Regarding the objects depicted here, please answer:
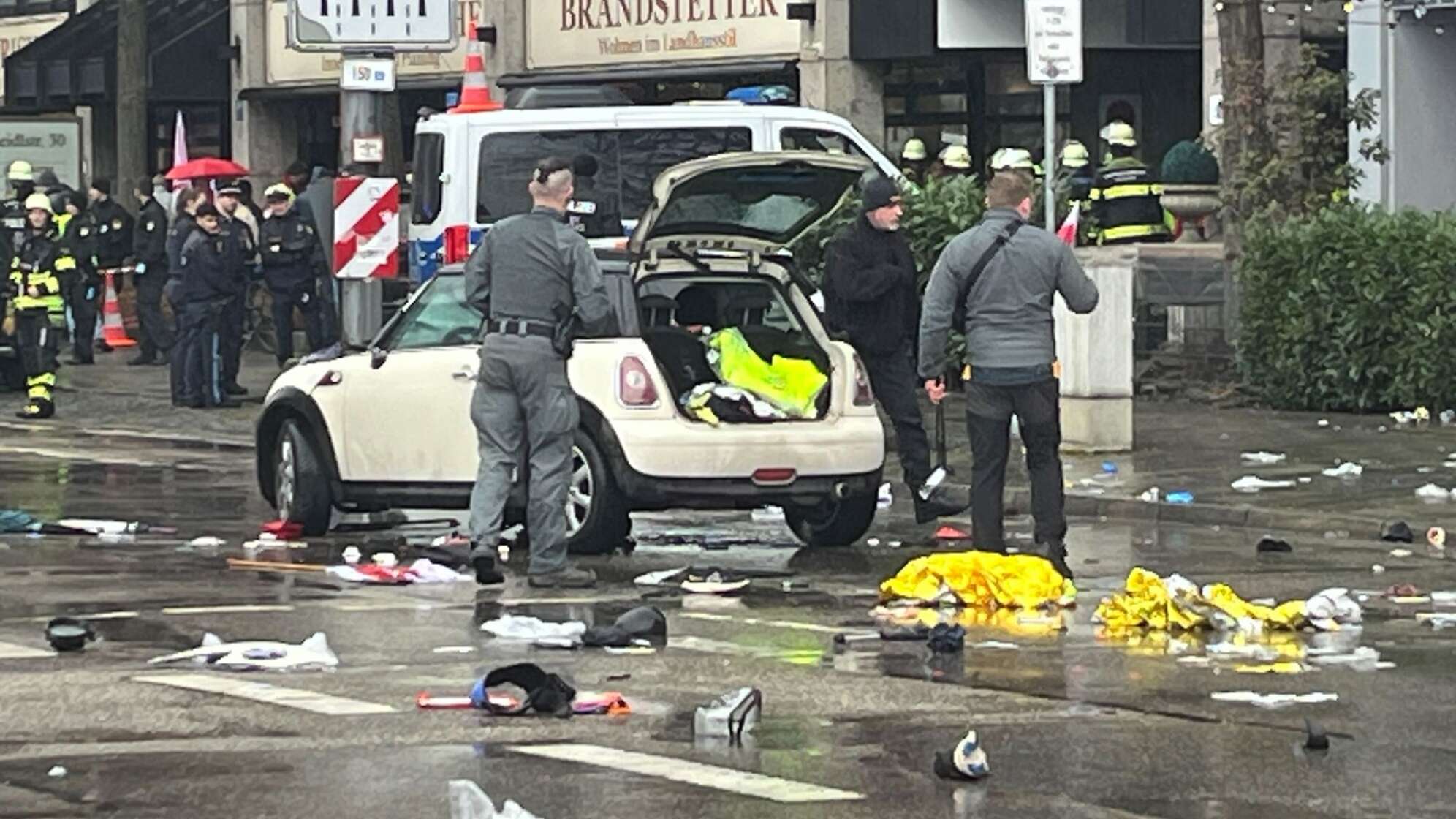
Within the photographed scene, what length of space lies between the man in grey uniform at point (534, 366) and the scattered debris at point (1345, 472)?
574cm

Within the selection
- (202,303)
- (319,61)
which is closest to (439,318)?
(202,303)

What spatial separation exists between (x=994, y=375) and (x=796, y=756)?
16.6 feet

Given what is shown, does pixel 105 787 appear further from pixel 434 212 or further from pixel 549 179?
pixel 434 212

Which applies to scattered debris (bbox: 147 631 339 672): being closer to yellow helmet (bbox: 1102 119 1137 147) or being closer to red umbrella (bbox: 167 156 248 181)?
yellow helmet (bbox: 1102 119 1137 147)

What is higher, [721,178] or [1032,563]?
[721,178]

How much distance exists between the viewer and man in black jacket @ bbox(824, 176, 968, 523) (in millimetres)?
16438

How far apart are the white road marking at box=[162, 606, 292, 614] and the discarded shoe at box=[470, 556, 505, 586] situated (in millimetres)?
1106

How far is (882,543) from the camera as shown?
1572 cm

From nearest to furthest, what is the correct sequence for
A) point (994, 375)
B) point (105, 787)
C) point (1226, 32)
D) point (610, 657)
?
1. point (105, 787)
2. point (610, 657)
3. point (994, 375)
4. point (1226, 32)

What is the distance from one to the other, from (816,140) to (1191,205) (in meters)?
3.81

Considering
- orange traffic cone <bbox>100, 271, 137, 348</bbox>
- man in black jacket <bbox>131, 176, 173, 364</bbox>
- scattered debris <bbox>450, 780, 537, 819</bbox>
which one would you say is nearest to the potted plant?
man in black jacket <bbox>131, 176, 173, 364</bbox>

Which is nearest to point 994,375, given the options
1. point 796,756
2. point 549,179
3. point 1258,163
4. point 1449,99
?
point 549,179

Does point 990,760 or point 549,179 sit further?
point 549,179

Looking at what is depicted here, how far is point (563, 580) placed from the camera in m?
13.3
